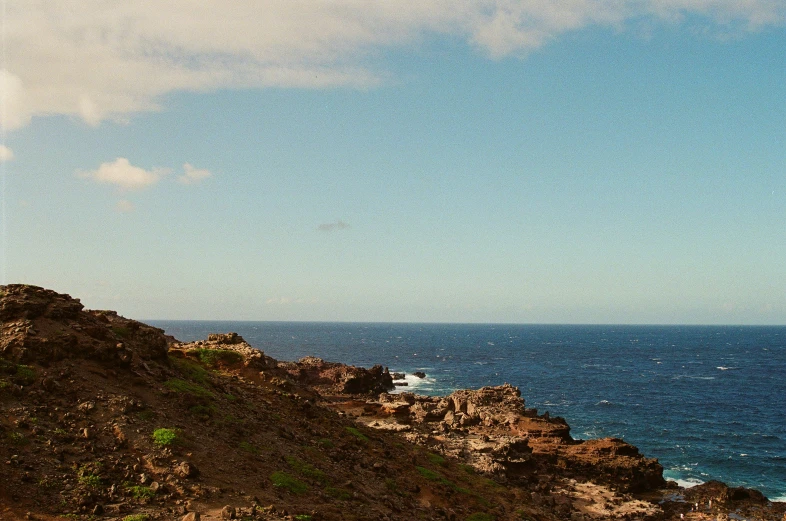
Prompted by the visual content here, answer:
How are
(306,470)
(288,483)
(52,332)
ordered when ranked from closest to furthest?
(288,483) < (52,332) < (306,470)

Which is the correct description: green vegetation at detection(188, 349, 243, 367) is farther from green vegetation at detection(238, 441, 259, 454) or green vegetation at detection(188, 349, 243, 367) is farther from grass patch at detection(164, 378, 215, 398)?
green vegetation at detection(238, 441, 259, 454)

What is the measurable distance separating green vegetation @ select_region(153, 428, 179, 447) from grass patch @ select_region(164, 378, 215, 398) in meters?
4.06

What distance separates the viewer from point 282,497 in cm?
1769

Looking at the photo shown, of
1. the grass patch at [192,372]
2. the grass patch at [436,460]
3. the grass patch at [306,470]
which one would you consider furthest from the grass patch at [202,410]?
the grass patch at [436,460]

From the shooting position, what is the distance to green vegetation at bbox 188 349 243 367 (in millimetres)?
33344

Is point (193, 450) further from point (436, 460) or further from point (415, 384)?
point (415, 384)

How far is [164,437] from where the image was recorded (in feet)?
58.4

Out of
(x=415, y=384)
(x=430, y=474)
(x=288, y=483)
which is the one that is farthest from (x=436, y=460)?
(x=415, y=384)

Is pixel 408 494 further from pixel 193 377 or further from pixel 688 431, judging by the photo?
pixel 688 431

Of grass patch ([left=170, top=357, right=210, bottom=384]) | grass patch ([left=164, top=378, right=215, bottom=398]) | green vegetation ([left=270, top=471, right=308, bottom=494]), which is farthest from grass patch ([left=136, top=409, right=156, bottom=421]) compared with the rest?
grass patch ([left=170, top=357, right=210, bottom=384])

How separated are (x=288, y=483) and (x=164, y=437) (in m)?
4.49

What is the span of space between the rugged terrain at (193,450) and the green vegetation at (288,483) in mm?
56

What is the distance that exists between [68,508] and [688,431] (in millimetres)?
73949

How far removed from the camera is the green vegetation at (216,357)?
109 feet
